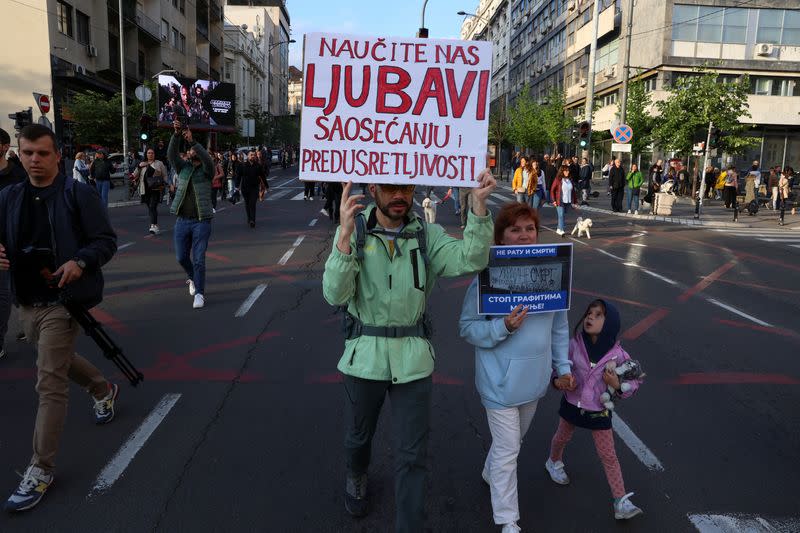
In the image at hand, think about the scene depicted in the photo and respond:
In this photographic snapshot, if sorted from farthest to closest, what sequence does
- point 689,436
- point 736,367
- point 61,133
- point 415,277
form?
point 61,133
point 736,367
point 689,436
point 415,277

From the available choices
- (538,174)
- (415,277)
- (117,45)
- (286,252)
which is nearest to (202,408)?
(415,277)

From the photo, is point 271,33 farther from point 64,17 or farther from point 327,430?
point 327,430

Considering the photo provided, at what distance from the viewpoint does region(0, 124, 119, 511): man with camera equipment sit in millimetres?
3559

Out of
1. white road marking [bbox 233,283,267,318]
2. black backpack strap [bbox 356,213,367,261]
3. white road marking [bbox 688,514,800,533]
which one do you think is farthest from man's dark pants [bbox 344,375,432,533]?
white road marking [bbox 233,283,267,318]

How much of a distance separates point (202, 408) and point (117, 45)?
141ft

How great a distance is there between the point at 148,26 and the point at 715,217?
128ft

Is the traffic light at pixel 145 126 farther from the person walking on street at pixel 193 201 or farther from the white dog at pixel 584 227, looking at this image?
the person walking on street at pixel 193 201

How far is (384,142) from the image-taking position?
3.16 metres

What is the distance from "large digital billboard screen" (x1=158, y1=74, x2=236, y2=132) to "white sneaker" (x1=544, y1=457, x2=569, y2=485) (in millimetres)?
39533

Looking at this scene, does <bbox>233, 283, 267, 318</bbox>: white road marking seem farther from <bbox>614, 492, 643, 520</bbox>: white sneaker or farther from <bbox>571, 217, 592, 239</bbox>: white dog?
<bbox>571, 217, 592, 239</bbox>: white dog

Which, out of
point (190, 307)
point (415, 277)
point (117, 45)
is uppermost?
point (117, 45)

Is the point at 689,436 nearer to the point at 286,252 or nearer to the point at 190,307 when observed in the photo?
the point at 190,307

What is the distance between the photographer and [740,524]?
11.0 ft

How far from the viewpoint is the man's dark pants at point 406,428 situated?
2928 millimetres
